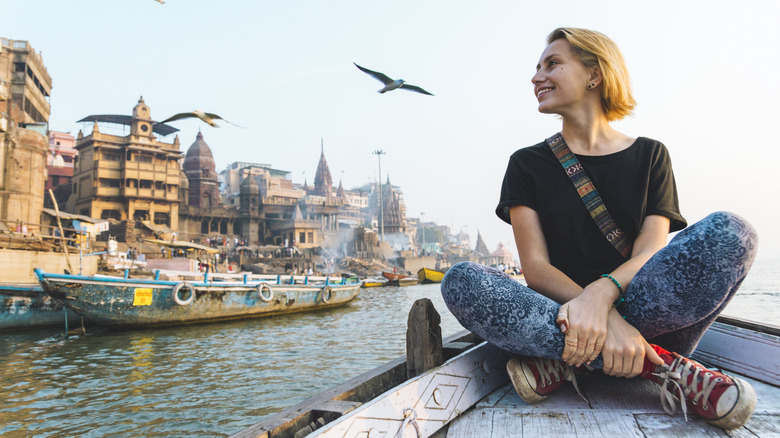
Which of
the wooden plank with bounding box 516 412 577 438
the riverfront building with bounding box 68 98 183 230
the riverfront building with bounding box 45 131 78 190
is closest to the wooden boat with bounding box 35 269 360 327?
the wooden plank with bounding box 516 412 577 438

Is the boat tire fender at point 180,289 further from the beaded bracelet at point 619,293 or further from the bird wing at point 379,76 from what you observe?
the beaded bracelet at point 619,293

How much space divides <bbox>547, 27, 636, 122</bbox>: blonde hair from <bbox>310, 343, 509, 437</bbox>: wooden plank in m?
1.22

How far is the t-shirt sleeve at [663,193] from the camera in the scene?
197cm

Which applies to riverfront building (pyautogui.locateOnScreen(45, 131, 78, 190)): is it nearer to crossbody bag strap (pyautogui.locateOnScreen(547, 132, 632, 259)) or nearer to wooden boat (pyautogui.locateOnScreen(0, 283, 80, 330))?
wooden boat (pyautogui.locateOnScreen(0, 283, 80, 330))

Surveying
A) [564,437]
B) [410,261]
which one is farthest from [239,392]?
[410,261]

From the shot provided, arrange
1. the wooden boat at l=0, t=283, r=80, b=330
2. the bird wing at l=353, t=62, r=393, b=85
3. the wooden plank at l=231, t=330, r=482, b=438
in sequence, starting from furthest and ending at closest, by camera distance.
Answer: the wooden boat at l=0, t=283, r=80, b=330
the bird wing at l=353, t=62, r=393, b=85
the wooden plank at l=231, t=330, r=482, b=438

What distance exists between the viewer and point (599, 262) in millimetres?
2002

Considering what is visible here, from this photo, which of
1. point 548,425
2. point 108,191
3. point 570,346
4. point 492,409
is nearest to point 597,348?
point 570,346

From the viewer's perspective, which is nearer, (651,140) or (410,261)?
(651,140)

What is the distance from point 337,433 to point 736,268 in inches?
52.6

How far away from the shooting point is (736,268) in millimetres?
1562

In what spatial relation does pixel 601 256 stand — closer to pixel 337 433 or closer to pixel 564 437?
pixel 564 437

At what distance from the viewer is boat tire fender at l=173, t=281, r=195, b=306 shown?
43.7 feet

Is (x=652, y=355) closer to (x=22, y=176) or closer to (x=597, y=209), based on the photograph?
(x=597, y=209)
